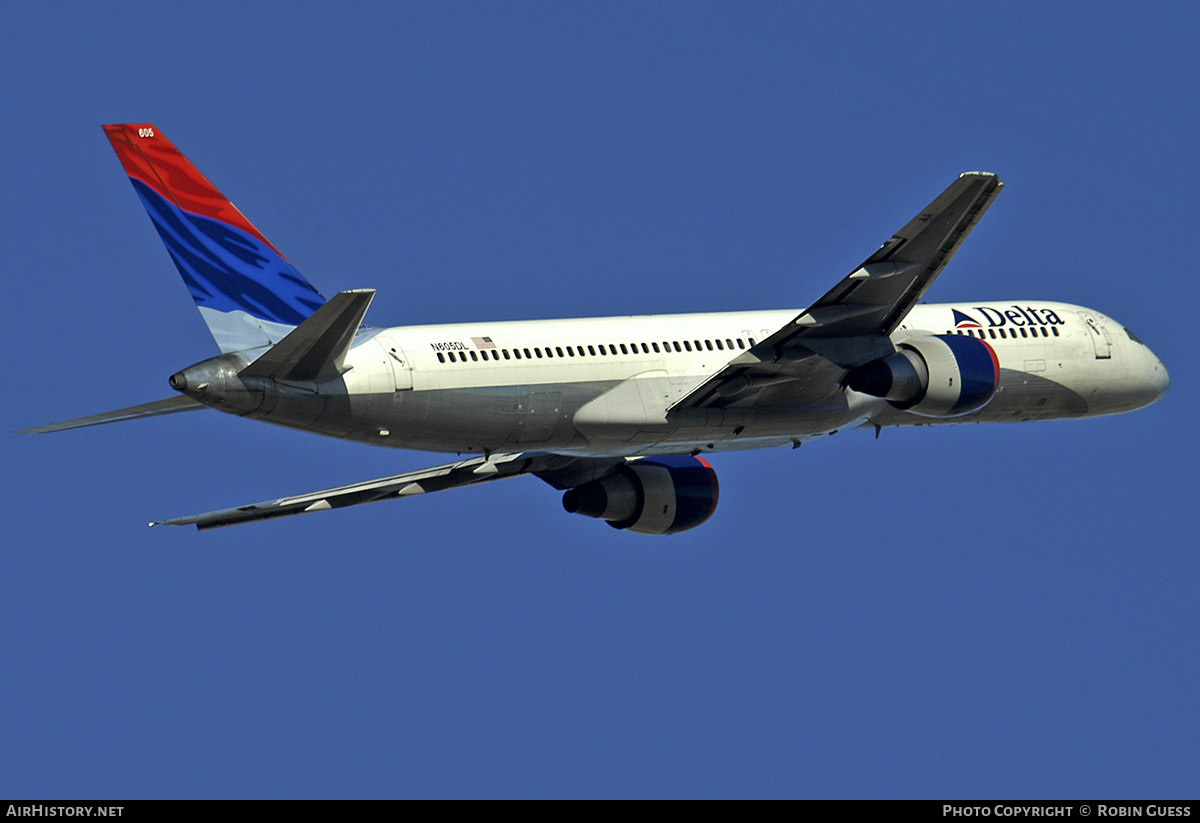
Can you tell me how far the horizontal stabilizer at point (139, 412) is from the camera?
129 ft

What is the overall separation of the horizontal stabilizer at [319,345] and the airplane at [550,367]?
0.05 metres

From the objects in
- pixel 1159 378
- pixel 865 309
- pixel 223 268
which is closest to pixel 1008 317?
pixel 1159 378

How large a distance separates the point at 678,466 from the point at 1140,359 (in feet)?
37.3

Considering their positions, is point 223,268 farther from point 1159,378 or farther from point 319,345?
point 1159,378

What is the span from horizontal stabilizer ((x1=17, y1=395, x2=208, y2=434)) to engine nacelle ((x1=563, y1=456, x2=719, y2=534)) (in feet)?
36.4

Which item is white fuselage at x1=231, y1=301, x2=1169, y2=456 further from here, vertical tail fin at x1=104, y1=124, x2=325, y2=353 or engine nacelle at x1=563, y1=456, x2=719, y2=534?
engine nacelle at x1=563, y1=456, x2=719, y2=534

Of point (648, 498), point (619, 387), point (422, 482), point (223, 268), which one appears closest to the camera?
point (223, 268)

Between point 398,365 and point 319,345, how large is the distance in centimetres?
300

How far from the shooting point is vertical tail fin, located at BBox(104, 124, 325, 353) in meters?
40.0

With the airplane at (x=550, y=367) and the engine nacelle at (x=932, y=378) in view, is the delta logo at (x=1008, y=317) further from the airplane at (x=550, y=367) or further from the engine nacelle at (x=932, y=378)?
the engine nacelle at (x=932, y=378)

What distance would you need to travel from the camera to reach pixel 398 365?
3912 centimetres

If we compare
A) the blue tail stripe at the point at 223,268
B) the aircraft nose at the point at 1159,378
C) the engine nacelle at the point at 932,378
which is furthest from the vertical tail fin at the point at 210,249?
the aircraft nose at the point at 1159,378
